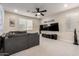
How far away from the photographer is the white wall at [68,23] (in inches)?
249

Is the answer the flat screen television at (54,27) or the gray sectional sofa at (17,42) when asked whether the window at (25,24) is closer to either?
the flat screen television at (54,27)

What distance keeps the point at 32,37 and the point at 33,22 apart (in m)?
4.70

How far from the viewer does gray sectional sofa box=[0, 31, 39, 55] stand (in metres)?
3.39

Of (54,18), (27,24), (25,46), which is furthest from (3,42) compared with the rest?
(54,18)

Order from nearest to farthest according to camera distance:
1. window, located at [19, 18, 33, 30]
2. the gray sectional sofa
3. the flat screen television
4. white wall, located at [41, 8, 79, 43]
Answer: the gray sectional sofa < white wall, located at [41, 8, 79, 43] < the flat screen television < window, located at [19, 18, 33, 30]

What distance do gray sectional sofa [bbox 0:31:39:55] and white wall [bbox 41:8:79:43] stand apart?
2.88m

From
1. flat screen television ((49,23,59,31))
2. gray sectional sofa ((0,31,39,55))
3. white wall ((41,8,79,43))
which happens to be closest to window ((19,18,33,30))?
flat screen television ((49,23,59,31))

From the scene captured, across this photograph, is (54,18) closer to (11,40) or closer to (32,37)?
(32,37)

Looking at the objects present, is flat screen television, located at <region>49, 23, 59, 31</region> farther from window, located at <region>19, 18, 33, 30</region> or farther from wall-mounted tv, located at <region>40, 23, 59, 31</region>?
window, located at <region>19, 18, 33, 30</region>

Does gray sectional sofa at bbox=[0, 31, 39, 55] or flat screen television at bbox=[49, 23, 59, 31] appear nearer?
gray sectional sofa at bbox=[0, 31, 39, 55]

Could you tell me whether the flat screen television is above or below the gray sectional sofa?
above

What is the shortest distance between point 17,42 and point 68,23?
4468 millimetres

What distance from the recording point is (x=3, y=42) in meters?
3.30

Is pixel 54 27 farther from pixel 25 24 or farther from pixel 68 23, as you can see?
pixel 25 24
